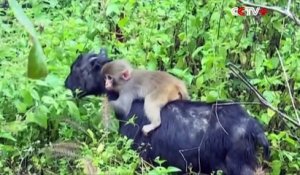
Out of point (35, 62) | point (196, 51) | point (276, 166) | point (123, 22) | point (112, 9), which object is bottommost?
point (276, 166)

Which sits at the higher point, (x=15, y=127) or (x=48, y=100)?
(x=48, y=100)

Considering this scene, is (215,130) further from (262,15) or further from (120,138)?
(262,15)

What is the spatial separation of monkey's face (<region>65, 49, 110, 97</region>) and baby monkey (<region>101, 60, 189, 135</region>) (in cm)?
8

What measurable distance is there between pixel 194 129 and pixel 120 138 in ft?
1.50

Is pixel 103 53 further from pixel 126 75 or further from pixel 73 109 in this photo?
pixel 73 109

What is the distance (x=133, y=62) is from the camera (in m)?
5.53

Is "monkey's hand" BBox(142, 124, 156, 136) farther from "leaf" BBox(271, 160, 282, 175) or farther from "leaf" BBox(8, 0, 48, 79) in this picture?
"leaf" BBox(8, 0, 48, 79)

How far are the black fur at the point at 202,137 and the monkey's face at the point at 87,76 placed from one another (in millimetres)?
A: 362

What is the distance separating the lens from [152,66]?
18.2ft

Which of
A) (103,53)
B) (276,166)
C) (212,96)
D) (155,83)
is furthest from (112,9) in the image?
(276,166)

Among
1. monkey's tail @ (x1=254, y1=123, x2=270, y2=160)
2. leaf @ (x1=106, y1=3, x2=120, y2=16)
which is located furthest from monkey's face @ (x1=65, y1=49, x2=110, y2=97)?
monkey's tail @ (x1=254, y1=123, x2=270, y2=160)

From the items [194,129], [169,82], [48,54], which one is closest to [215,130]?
[194,129]

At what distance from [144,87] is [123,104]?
0.62ft

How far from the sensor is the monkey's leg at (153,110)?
15.1ft
